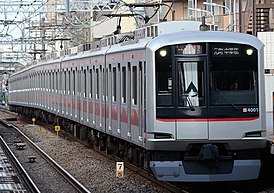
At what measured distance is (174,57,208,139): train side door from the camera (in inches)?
438

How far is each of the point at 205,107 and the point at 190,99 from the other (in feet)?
0.85

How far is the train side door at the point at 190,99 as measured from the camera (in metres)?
11.1

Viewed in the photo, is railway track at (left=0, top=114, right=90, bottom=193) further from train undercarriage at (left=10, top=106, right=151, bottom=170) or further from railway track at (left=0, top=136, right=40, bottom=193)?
train undercarriage at (left=10, top=106, right=151, bottom=170)

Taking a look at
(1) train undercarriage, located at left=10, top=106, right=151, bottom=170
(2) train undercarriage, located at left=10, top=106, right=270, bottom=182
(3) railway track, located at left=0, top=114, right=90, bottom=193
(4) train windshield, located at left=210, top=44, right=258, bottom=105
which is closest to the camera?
(2) train undercarriage, located at left=10, top=106, right=270, bottom=182

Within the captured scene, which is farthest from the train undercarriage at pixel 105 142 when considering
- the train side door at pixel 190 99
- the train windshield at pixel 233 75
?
the train windshield at pixel 233 75

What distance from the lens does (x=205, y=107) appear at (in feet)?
36.7

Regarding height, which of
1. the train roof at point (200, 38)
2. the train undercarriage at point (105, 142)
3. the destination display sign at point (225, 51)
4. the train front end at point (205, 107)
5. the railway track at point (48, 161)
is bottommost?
the railway track at point (48, 161)

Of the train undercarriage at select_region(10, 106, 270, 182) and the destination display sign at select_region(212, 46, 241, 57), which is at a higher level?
the destination display sign at select_region(212, 46, 241, 57)

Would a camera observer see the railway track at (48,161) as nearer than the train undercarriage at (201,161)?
No

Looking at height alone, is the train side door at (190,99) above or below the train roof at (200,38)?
below

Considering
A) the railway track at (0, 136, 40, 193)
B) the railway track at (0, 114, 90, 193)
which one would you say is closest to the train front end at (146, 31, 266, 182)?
the railway track at (0, 114, 90, 193)

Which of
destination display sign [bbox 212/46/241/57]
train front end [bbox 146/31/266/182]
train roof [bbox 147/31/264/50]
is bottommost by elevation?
train front end [bbox 146/31/266/182]

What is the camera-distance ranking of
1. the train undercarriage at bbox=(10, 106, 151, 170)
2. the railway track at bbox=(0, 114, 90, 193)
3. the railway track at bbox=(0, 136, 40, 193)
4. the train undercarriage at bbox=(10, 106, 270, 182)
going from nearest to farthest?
the train undercarriage at bbox=(10, 106, 270, 182)
the railway track at bbox=(0, 114, 90, 193)
the railway track at bbox=(0, 136, 40, 193)
the train undercarriage at bbox=(10, 106, 151, 170)

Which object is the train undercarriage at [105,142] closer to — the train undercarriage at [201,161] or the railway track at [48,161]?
the train undercarriage at [201,161]
